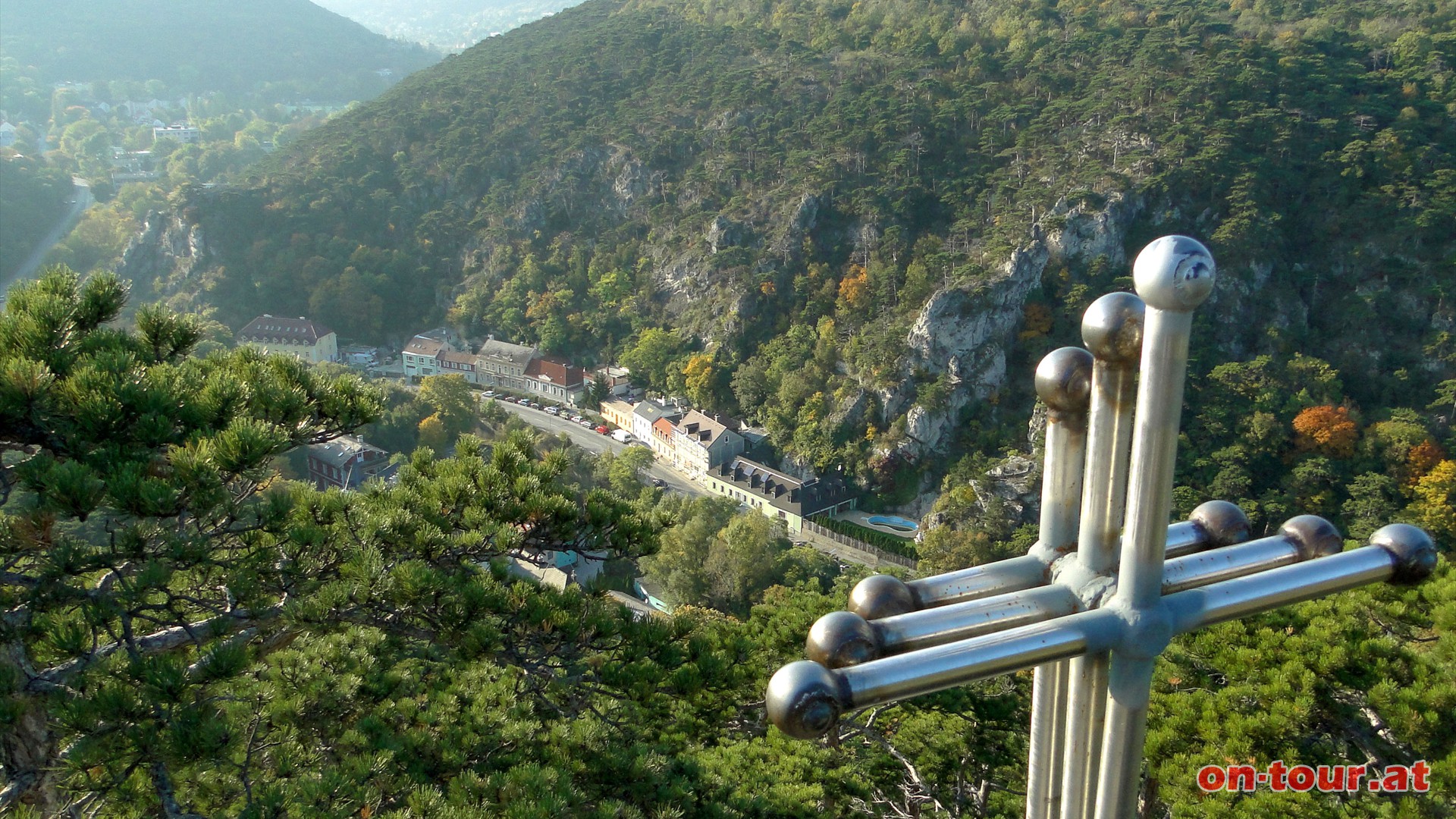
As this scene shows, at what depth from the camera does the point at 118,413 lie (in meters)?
3.42

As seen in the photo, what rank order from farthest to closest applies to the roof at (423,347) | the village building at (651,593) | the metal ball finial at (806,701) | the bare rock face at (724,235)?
the roof at (423,347), the bare rock face at (724,235), the village building at (651,593), the metal ball finial at (806,701)

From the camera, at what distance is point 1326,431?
21609 millimetres

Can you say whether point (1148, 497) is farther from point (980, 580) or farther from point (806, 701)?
point (806, 701)

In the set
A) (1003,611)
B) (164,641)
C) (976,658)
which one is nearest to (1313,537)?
(1003,611)

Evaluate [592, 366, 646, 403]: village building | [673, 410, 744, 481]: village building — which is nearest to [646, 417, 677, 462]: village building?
[673, 410, 744, 481]: village building

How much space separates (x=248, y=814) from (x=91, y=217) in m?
53.8

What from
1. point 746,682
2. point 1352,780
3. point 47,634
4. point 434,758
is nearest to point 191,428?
point 47,634

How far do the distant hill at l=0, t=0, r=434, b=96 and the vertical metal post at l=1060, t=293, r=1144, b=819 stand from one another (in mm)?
96350

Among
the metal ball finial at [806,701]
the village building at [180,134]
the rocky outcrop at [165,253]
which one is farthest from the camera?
the village building at [180,134]

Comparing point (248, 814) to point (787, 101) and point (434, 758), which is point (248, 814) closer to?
point (434, 758)

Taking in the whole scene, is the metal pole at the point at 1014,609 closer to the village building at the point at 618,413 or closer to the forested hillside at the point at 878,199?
the forested hillside at the point at 878,199

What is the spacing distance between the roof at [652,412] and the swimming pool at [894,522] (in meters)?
8.47

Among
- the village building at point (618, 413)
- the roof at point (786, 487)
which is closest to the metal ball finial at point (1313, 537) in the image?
the roof at point (786, 487)

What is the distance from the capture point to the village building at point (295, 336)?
36781 mm
